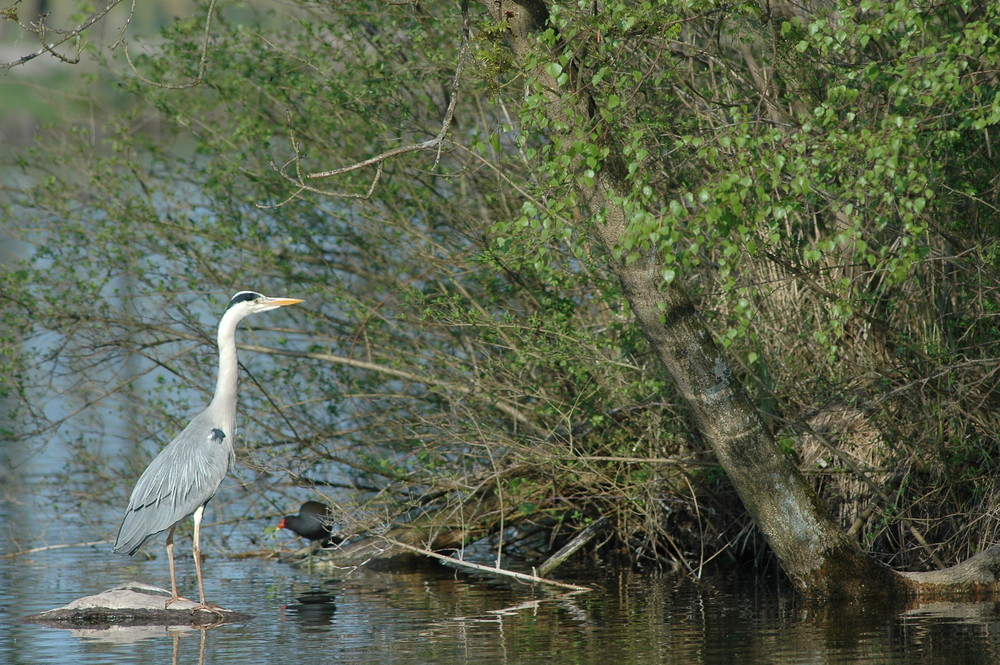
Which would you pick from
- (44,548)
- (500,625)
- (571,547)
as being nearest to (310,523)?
(571,547)

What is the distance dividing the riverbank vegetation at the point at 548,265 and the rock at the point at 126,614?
1.31 m

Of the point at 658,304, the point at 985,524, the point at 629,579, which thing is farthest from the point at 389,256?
the point at 985,524

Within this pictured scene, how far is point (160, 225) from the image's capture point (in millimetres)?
10750

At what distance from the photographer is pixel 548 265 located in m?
9.09

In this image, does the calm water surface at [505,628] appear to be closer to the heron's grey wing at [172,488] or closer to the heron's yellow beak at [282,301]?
the heron's grey wing at [172,488]

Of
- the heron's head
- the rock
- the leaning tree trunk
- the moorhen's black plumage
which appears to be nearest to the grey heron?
the heron's head

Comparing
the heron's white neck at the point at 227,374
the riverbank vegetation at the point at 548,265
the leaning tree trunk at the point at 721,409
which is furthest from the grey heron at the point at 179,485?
the leaning tree trunk at the point at 721,409

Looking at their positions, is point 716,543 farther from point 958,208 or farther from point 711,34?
point 711,34

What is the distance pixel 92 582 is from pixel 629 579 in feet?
13.6

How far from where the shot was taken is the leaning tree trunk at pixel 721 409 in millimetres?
7336

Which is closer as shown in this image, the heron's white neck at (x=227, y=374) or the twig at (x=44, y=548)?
the heron's white neck at (x=227, y=374)

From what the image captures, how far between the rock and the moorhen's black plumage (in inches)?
79.7

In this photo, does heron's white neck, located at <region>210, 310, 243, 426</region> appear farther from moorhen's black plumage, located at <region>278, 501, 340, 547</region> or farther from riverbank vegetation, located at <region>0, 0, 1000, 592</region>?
moorhen's black plumage, located at <region>278, 501, 340, 547</region>

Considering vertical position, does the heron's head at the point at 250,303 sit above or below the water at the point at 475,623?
above
